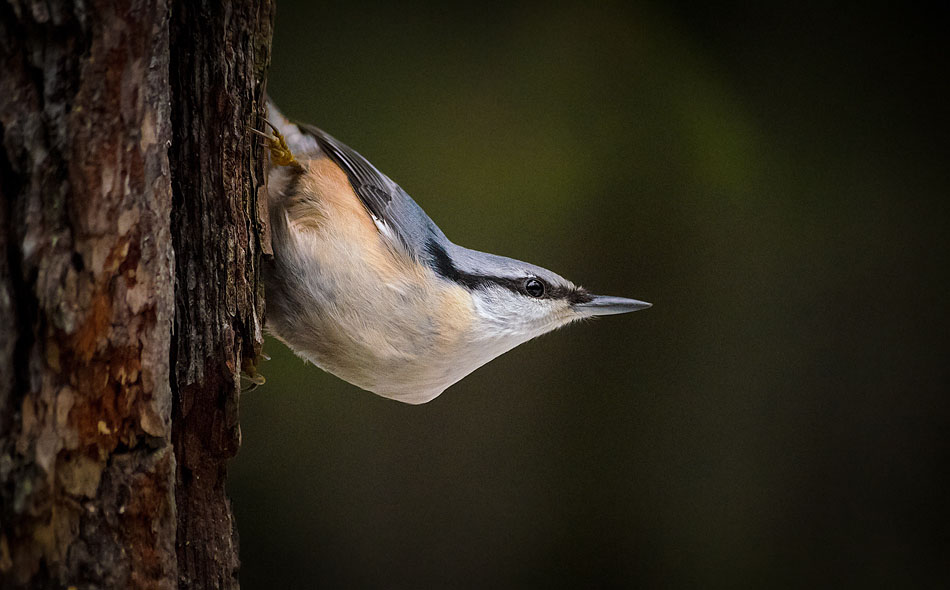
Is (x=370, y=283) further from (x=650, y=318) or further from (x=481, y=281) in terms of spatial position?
(x=650, y=318)

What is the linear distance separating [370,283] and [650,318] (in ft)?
3.86

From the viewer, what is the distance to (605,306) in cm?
153

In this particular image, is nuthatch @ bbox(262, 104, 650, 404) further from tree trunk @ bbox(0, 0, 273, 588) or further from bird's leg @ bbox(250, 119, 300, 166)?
tree trunk @ bbox(0, 0, 273, 588)

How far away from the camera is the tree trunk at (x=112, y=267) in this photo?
0.74 m

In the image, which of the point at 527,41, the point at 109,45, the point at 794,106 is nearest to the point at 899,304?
the point at 794,106

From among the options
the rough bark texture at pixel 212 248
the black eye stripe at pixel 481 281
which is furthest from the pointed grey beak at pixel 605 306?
the rough bark texture at pixel 212 248

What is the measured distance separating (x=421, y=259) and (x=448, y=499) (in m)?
1.11

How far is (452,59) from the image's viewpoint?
204 cm

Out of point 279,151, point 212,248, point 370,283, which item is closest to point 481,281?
point 370,283

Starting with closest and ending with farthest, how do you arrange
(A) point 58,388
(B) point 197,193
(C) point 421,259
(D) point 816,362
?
(A) point 58,388 < (B) point 197,193 < (C) point 421,259 < (D) point 816,362

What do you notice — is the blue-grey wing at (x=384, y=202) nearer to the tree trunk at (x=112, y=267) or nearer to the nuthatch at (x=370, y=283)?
the nuthatch at (x=370, y=283)

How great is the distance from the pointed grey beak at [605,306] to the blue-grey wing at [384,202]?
34cm

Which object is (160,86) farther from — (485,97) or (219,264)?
(485,97)

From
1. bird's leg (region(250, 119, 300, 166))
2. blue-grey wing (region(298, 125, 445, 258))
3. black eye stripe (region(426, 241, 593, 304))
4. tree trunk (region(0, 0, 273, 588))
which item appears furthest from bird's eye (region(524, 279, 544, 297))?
tree trunk (region(0, 0, 273, 588))
